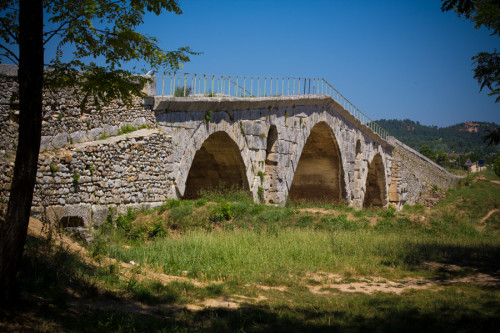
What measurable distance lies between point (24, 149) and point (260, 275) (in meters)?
4.34

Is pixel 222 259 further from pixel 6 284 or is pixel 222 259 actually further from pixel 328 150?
pixel 328 150

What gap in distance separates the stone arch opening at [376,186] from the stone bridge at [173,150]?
717cm

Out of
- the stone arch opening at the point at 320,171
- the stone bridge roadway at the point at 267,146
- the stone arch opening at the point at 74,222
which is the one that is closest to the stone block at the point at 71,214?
the stone arch opening at the point at 74,222

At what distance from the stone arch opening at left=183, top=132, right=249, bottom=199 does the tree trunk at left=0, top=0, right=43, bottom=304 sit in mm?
10711

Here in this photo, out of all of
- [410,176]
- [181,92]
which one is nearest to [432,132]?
[410,176]

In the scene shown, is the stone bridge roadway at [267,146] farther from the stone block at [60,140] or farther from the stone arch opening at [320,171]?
the stone block at [60,140]

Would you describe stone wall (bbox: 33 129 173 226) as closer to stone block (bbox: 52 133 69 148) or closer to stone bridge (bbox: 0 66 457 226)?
stone bridge (bbox: 0 66 457 226)

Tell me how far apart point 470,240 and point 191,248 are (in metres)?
7.52

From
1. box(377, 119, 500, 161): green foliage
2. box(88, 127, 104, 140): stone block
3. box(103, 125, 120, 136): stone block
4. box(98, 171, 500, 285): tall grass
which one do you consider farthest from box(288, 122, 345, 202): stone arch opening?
box(377, 119, 500, 161): green foliage

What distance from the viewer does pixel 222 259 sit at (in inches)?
337

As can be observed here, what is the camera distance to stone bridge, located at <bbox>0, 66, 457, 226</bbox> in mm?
10281

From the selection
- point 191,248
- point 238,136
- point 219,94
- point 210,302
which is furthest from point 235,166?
point 210,302

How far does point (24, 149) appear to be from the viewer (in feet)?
15.3

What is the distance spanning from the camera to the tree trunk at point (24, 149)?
15.2ft
